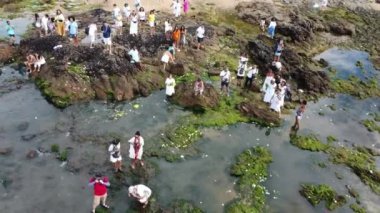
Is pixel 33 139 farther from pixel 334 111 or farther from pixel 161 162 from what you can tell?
pixel 334 111

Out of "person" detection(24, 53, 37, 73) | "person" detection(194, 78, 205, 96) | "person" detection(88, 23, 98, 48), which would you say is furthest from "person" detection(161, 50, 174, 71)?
"person" detection(24, 53, 37, 73)

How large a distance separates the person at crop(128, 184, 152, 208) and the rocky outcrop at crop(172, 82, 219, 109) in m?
10.1

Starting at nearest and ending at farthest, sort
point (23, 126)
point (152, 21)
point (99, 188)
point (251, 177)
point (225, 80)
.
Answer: point (99, 188) < point (251, 177) < point (23, 126) < point (225, 80) < point (152, 21)

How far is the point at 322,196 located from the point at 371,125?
10.6m

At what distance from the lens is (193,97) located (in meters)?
29.5

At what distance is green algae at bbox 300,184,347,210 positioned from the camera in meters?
22.7

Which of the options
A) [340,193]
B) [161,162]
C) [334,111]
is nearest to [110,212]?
[161,162]

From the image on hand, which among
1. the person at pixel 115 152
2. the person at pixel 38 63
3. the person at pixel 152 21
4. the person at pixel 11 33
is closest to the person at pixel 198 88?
the person at pixel 115 152

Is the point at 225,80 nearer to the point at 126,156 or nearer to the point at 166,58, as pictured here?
the point at 166,58

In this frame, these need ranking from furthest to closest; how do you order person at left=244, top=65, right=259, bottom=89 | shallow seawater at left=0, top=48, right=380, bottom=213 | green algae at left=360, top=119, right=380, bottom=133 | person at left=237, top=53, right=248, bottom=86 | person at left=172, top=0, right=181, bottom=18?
person at left=172, top=0, right=181, bottom=18
person at left=237, top=53, right=248, bottom=86
person at left=244, top=65, right=259, bottom=89
green algae at left=360, top=119, right=380, bottom=133
shallow seawater at left=0, top=48, right=380, bottom=213

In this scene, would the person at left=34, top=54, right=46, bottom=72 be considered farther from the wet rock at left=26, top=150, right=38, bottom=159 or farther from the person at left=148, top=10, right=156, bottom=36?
the person at left=148, top=10, right=156, bottom=36

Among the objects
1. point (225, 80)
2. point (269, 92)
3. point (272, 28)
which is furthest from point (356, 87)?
point (225, 80)

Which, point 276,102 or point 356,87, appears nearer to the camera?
point 276,102

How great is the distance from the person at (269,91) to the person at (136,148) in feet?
38.7
